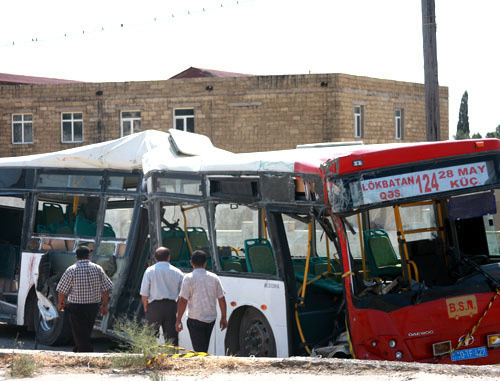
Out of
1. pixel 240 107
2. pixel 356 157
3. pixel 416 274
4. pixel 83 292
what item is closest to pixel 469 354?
pixel 416 274

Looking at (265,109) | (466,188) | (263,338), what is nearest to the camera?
(466,188)

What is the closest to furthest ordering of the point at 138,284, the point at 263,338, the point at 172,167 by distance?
the point at 263,338 → the point at 172,167 → the point at 138,284

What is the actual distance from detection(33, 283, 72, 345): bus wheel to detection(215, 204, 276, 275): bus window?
3.37 metres

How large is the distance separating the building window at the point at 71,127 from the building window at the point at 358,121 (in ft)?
44.5

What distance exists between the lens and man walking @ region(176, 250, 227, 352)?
9500 mm

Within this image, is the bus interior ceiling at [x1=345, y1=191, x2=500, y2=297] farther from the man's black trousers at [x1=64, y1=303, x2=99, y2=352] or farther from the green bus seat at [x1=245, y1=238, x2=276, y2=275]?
the man's black trousers at [x1=64, y1=303, x2=99, y2=352]

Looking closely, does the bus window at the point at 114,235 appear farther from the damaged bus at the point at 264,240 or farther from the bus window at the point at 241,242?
the bus window at the point at 241,242

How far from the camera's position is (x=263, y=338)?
9.82 meters

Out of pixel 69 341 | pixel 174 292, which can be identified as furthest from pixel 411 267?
pixel 69 341

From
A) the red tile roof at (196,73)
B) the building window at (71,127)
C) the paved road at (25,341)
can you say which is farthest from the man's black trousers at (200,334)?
the red tile roof at (196,73)

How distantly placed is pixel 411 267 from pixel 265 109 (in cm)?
3286

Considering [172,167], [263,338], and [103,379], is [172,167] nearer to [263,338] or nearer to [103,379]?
[263,338]

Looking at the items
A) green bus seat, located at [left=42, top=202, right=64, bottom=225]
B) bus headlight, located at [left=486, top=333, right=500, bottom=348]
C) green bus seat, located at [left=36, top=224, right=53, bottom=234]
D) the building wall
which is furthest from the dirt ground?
the building wall

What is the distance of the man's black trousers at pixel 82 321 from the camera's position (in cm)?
1048
